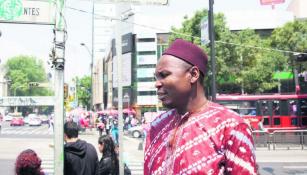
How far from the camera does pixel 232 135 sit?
1.85m

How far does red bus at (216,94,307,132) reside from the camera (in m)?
27.0

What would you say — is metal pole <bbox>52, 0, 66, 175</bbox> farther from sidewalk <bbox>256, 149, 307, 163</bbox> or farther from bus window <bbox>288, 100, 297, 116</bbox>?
bus window <bbox>288, 100, 297, 116</bbox>

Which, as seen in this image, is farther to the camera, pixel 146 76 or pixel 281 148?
pixel 146 76

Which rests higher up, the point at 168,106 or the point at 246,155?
the point at 168,106

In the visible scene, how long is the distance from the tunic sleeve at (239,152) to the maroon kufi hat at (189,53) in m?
0.37

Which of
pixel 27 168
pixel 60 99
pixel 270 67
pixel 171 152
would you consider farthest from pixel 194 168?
pixel 270 67

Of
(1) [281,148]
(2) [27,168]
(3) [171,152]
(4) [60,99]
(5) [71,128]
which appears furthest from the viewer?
(1) [281,148]

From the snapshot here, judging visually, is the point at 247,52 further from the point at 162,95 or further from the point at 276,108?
the point at 162,95

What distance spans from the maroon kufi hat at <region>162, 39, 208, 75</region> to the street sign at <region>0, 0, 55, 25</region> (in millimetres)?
3275

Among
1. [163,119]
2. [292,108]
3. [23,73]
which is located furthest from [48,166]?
[23,73]

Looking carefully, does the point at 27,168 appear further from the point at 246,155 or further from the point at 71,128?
the point at 246,155

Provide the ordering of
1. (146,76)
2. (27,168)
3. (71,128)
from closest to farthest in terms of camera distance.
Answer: (27,168)
(71,128)
(146,76)

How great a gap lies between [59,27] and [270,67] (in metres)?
34.7

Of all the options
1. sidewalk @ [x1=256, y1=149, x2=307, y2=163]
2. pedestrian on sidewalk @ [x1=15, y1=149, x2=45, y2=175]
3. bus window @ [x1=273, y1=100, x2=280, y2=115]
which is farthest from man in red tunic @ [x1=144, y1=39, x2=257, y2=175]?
bus window @ [x1=273, y1=100, x2=280, y2=115]
